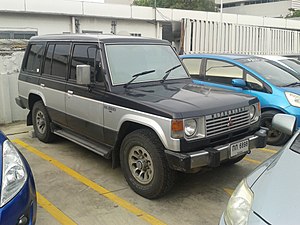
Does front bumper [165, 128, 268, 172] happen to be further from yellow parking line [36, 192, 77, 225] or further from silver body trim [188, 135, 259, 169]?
yellow parking line [36, 192, 77, 225]

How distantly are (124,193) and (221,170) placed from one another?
158 centimetres

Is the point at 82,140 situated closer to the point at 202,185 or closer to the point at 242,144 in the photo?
the point at 202,185

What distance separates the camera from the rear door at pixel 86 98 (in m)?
4.46

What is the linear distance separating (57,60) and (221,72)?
3.28 metres

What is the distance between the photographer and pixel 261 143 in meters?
4.13

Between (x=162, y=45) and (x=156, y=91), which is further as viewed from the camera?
(x=162, y=45)

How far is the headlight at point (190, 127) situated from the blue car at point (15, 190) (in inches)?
63.5

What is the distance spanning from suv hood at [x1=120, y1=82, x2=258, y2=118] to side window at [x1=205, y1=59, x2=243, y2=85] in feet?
7.04

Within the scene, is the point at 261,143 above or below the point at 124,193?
above

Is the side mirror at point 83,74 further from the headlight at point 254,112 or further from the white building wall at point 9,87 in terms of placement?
the white building wall at point 9,87

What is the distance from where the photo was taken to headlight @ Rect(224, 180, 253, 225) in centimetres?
199

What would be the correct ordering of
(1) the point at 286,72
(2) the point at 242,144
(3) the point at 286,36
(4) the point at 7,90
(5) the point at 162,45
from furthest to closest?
(3) the point at 286,36 → (4) the point at 7,90 → (1) the point at 286,72 → (5) the point at 162,45 → (2) the point at 242,144

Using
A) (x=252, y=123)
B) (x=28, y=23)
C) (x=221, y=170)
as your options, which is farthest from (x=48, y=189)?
(x=28, y=23)

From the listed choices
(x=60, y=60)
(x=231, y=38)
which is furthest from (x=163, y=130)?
(x=231, y=38)
